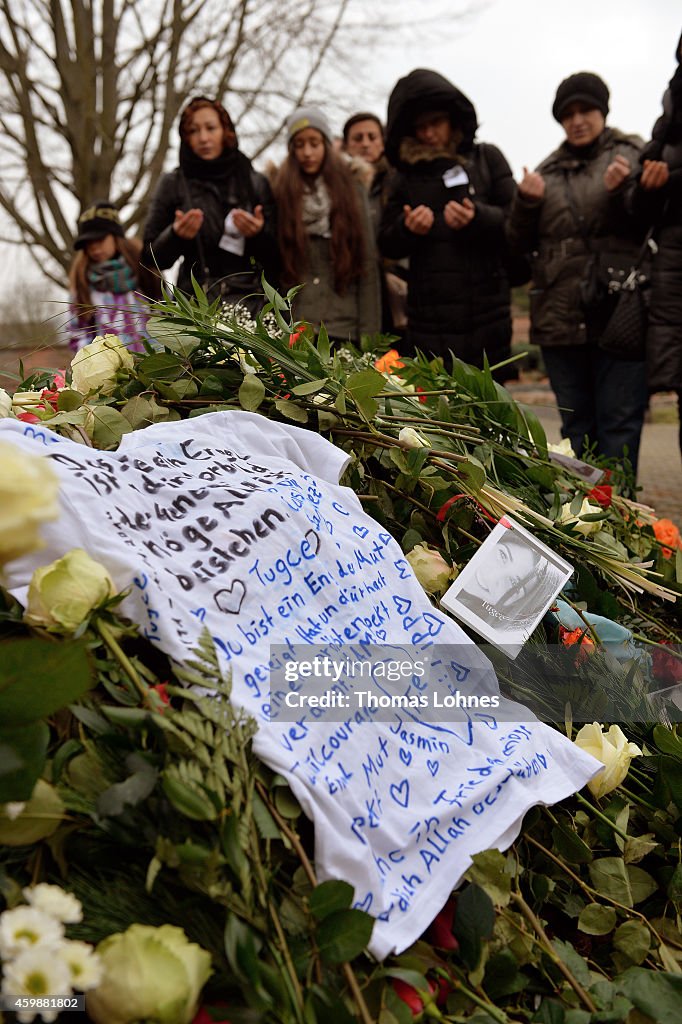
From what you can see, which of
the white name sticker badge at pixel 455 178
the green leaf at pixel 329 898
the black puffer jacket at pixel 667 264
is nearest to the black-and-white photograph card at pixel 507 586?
the green leaf at pixel 329 898

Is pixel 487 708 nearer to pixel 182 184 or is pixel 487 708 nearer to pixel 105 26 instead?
pixel 182 184

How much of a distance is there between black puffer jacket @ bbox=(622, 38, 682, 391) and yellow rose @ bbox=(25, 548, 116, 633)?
247 centimetres

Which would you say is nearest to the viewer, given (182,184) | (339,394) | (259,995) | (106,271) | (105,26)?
(259,995)

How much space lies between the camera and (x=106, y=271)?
384 centimetres

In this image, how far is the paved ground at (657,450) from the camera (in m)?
4.37

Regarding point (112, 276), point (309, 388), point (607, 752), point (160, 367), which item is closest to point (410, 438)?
point (309, 388)

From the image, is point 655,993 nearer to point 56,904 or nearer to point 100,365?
point 56,904

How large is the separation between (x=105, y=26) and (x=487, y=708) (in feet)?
27.7

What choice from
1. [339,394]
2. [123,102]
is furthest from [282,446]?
[123,102]

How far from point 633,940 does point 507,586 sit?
44cm

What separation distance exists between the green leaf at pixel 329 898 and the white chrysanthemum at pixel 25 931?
0.70 ft

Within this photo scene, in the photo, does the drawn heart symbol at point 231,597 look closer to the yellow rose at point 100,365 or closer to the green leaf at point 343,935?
the green leaf at point 343,935

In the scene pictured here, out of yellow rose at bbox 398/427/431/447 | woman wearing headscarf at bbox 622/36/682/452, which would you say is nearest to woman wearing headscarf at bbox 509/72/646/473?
woman wearing headscarf at bbox 622/36/682/452

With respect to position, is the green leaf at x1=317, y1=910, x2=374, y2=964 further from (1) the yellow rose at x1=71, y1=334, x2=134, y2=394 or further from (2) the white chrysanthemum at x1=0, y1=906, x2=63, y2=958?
(1) the yellow rose at x1=71, y1=334, x2=134, y2=394
